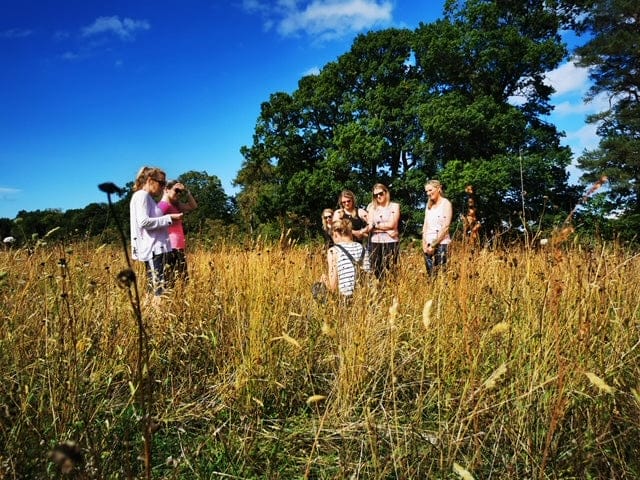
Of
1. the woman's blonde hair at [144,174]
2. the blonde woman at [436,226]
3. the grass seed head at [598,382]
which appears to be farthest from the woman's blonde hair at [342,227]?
the grass seed head at [598,382]

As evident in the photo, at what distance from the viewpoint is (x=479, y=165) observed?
55.4ft

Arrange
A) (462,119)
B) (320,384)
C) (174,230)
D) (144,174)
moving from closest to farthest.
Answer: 1. (320,384)
2. (144,174)
3. (174,230)
4. (462,119)

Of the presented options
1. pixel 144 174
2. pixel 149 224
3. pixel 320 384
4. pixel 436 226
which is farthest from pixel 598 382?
pixel 436 226

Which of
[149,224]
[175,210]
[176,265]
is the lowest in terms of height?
[176,265]

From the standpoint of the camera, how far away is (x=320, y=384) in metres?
2.45

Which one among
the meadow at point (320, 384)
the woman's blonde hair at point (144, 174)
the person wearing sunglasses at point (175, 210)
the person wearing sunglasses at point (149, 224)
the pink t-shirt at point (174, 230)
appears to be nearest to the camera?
the meadow at point (320, 384)

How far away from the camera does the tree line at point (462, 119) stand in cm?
1620

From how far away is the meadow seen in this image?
5.34 feet

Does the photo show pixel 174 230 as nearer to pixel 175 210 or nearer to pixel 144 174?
pixel 175 210

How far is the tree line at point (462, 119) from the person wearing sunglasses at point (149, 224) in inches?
387

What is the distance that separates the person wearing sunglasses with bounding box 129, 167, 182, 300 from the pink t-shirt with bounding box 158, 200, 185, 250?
173 millimetres

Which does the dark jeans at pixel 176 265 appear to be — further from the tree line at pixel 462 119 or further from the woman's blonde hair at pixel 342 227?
the tree line at pixel 462 119

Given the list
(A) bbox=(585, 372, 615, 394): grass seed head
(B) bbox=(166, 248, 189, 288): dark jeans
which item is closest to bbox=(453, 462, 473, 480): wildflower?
(A) bbox=(585, 372, 615, 394): grass seed head

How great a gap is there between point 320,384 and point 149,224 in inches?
89.7
